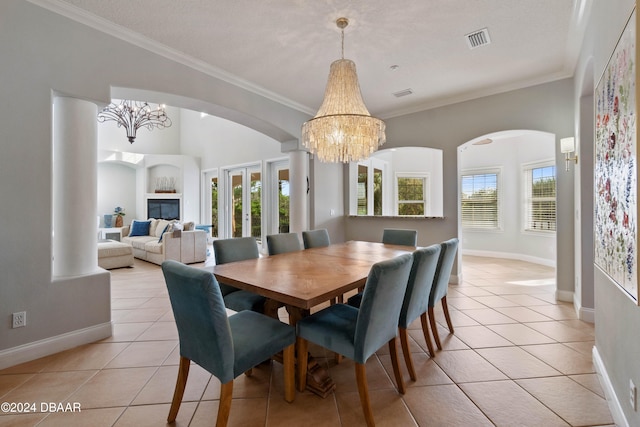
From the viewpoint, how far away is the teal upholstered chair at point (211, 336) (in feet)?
4.42

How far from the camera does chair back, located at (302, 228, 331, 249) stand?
350 cm

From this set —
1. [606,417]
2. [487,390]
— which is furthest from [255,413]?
[606,417]

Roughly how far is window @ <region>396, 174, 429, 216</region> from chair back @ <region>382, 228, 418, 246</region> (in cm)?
404

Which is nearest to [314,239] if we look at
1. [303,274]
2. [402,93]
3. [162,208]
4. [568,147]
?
[303,274]

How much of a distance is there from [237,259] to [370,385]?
1.52m

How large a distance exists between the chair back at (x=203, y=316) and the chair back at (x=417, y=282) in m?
1.19

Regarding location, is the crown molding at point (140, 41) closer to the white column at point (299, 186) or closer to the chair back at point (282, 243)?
the white column at point (299, 186)

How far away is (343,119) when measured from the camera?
98.5 inches

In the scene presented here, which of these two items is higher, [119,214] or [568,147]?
[568,147]

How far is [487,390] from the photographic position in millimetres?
1879

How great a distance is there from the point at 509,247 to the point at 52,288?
774cm

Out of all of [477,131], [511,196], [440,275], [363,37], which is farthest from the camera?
[511,196]

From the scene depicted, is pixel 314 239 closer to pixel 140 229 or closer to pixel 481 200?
pixel 481 200

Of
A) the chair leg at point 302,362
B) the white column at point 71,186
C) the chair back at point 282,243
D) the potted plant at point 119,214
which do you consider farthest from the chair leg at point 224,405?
the potted plant at point 119,214
